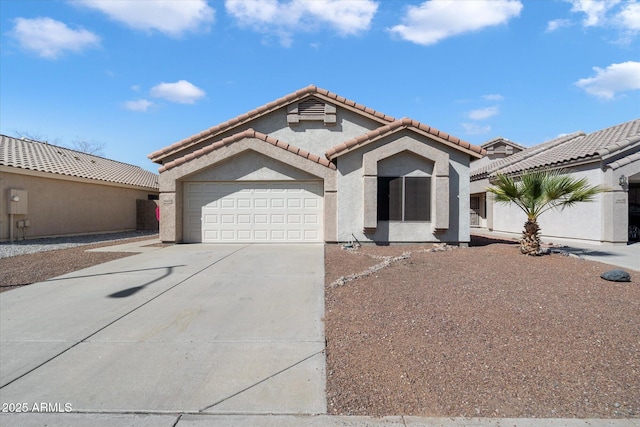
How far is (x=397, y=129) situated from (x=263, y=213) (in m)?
5.84

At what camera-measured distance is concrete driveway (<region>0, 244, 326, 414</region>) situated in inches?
142

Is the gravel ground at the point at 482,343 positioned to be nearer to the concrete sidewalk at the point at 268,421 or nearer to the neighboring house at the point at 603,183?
the concrete sidewalk at the point at 268,421

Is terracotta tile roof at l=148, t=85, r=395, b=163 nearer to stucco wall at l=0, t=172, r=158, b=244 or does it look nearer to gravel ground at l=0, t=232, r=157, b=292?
gravel ground at l=0, t=232, r=157, b=292

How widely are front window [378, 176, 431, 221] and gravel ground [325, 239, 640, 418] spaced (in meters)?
4.84

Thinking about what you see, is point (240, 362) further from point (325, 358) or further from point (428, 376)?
point (428, 376)

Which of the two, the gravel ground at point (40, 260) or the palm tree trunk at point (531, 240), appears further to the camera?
the palm tree trunk at point (531, 240)

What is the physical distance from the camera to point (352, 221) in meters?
12.6

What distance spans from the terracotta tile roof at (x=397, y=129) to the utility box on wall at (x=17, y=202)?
1317 cm

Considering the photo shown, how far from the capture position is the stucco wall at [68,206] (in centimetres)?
1527

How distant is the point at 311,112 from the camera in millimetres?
16219

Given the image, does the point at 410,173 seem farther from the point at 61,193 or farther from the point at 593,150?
the point at 61,193

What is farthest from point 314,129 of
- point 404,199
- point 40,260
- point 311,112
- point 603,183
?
point 603,183

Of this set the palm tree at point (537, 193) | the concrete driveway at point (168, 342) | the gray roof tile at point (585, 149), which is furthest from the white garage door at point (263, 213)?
the gray roof tile at point (585, 149)

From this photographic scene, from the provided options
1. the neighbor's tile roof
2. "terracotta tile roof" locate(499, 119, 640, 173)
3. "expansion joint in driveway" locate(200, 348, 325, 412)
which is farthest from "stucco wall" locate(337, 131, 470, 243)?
the neighbor's tile roof
